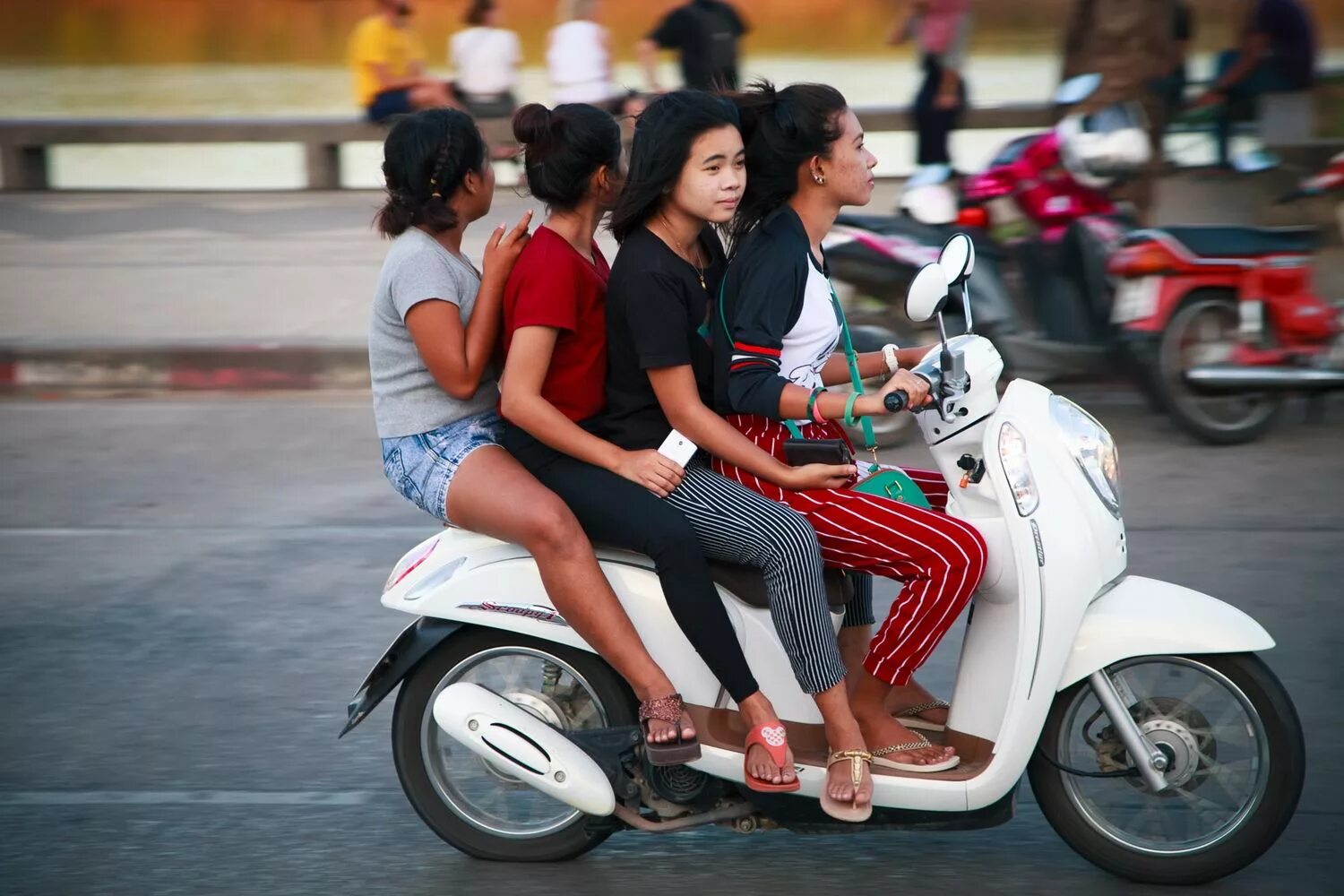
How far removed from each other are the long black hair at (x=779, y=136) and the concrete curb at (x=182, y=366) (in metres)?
5.83

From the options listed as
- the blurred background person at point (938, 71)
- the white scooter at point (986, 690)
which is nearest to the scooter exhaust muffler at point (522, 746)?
the white scooter at point (986, 690)

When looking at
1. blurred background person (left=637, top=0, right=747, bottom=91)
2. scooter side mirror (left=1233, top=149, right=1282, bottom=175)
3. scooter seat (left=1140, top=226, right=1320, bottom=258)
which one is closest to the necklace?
scooter seat (left=1140, top=226, right=1320, bottom=258)

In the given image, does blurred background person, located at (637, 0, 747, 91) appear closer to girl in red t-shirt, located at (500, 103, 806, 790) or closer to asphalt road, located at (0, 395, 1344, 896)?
asphalt road, located at (0, 395, 1344, 896)

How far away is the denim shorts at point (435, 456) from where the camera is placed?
3.61m

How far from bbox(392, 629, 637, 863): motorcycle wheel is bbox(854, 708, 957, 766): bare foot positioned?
517 millimetres

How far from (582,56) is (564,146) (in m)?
9.02

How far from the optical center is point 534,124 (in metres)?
3.44

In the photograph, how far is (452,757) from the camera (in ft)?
12.3

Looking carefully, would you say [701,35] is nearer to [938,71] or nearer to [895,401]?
[938,71]

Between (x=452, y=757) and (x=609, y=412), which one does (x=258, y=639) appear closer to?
(x=452, y=757)

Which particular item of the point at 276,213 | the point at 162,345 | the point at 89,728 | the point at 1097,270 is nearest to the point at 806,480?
the point at 89,728

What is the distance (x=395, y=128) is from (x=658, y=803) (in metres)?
1.62

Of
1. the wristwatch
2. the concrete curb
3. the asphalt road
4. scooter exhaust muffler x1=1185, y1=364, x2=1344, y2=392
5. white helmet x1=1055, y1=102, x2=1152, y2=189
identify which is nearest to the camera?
the wristwatch

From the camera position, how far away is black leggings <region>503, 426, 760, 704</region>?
3.37 meters
